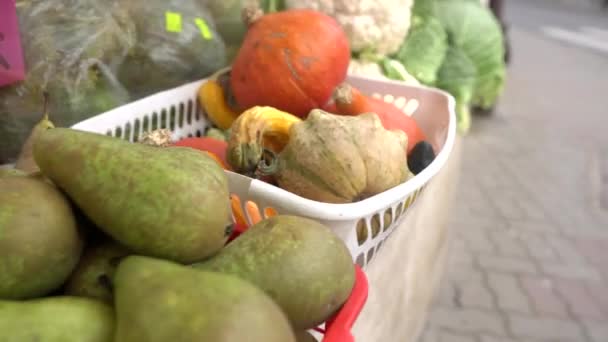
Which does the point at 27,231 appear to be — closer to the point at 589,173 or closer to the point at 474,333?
the point at 474,333

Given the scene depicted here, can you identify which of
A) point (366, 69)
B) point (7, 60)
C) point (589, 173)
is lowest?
point (589, 173)

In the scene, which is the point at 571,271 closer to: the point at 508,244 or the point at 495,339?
the point at 508,244

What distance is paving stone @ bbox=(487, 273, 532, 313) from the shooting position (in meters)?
1.56

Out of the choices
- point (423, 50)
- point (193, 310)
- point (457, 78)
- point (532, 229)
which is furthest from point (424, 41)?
point (193, 310)

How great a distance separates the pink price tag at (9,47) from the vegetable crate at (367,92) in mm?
104

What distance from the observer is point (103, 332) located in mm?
399

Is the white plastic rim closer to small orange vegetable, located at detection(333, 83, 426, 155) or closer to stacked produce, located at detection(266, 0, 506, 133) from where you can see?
small orange vegetable, located at detection(333, 83, 426, 155)

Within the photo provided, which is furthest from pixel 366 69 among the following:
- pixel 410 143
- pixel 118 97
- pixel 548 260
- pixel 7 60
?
pixel 548 260

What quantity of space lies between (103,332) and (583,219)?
2022 millimetres

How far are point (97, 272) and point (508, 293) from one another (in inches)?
55.1

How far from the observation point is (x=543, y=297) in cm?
162

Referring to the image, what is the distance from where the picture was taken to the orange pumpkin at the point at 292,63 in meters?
0.84

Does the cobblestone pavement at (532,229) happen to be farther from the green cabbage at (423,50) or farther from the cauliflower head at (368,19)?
the cauliflower head at (368,19)

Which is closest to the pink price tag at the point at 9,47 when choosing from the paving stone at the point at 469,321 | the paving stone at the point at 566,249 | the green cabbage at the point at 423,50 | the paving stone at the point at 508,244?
the green cabbage at the point at 423,50
